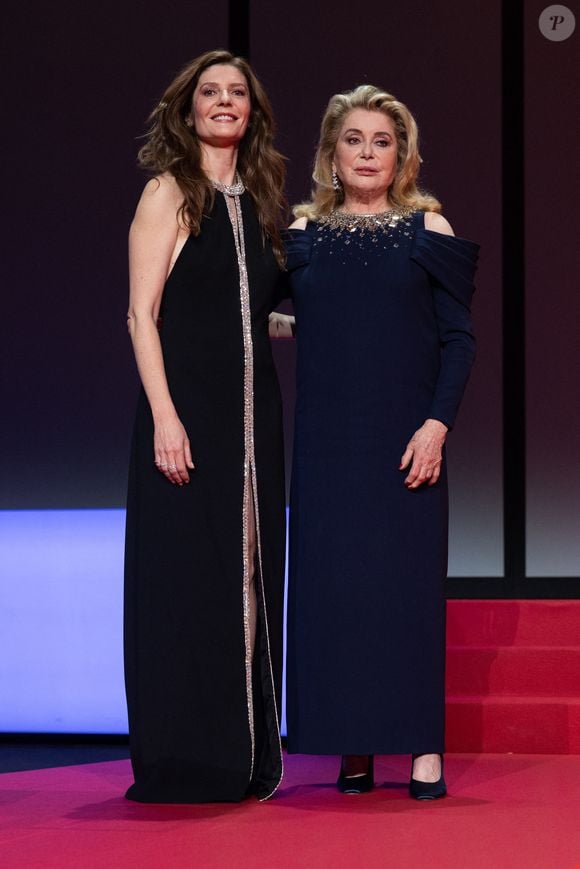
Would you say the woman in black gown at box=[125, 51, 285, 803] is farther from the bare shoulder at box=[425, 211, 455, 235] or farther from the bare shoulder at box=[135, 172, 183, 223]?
the bare shoulder at box=[425, 211, 455, 235]

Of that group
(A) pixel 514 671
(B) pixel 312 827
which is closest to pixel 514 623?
(A) pixel 514 671

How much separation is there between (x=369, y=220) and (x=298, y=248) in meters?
0.17

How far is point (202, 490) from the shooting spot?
9.73 feet

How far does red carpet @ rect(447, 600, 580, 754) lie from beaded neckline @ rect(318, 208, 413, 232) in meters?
1.45

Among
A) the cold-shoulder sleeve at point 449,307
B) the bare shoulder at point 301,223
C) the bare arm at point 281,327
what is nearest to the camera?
the cold-shoulder sleeve at point 449,307

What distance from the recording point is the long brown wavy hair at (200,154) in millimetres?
3004

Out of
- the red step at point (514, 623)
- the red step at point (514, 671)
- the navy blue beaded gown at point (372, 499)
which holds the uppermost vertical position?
the navy blue beaded gown at point (372, 499)

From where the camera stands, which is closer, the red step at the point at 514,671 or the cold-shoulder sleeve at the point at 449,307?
the cold-shoulder sleeve at the point at 449,307

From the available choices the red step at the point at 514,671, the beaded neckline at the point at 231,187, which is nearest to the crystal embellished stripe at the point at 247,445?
the beaded neckline at the point at 231,187

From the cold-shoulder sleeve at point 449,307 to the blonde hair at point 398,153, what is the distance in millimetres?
Result: 118

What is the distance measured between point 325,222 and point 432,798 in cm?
131

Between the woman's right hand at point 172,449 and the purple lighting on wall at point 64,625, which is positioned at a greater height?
the woman's right hand at point 172,449

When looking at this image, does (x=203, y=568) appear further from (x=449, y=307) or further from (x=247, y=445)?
(x=449, y=307)

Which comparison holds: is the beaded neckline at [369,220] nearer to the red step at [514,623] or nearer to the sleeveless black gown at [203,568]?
the sleeveless black gown at [203,568]
